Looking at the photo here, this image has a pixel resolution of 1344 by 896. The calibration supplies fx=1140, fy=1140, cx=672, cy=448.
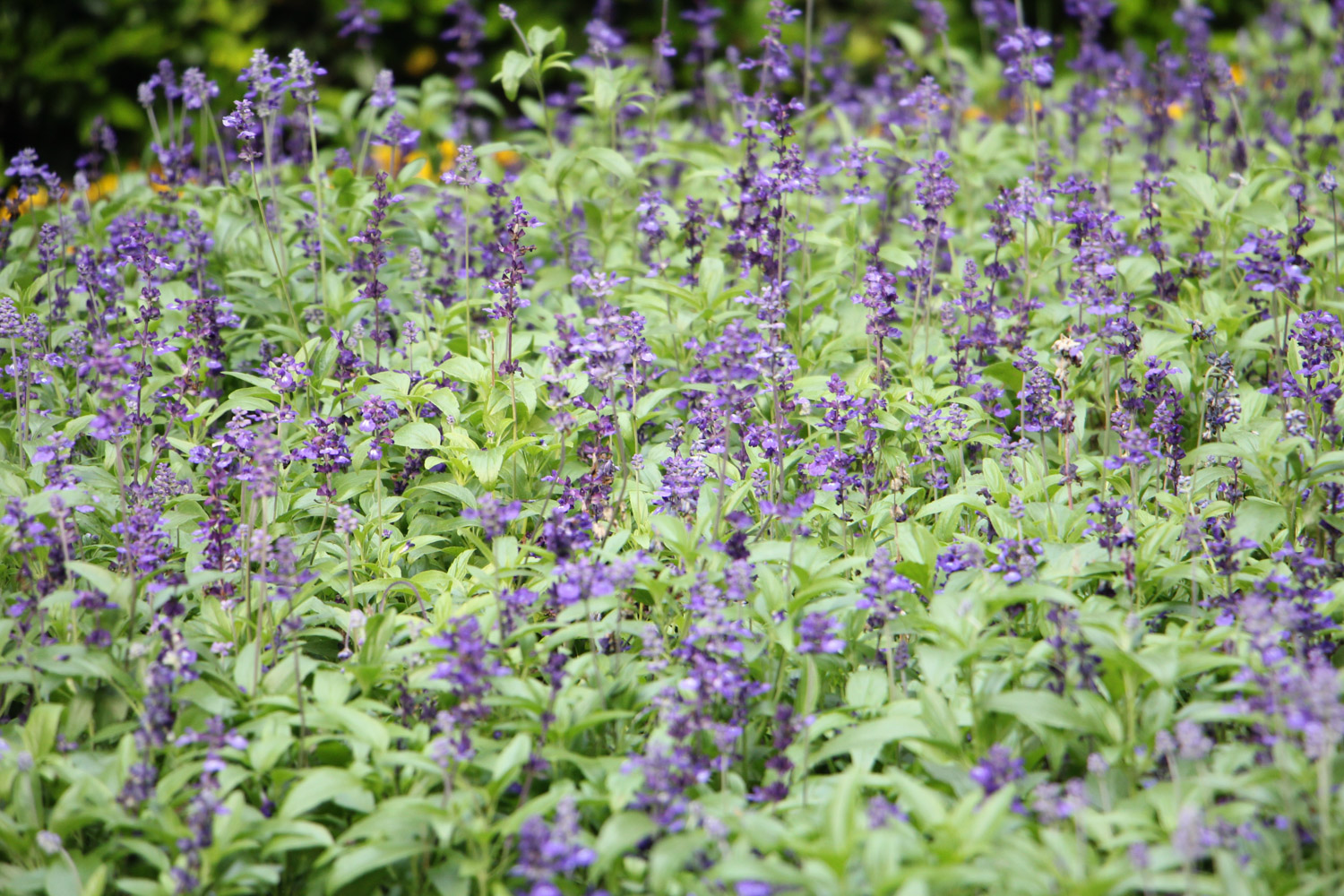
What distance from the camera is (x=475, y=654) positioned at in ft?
9.11

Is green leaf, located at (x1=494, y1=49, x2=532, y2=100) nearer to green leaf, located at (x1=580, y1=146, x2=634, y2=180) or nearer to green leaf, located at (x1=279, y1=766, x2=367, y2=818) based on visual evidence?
green leaf, located at (x1=580, y1=146, x2=634, y2=180)

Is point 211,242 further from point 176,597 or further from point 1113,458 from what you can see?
point 1113,458

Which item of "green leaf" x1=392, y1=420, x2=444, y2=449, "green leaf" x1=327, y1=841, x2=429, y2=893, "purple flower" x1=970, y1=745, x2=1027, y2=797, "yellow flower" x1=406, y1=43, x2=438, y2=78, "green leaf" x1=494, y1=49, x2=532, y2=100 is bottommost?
"green leaf" x1=327, y1=841, x2=429, y2=893

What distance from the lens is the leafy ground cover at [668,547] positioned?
2613 millimetres

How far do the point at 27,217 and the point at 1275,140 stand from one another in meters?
7.45

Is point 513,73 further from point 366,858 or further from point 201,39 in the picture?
point 201,39

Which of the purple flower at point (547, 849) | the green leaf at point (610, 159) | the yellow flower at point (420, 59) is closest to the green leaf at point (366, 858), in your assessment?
the purple flower at point (547, 849)

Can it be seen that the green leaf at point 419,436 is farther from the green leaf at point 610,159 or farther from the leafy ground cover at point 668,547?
the green leaf at point 610,159

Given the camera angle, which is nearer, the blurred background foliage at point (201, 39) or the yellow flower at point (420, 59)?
the blurred background foliage at point (201, 39)

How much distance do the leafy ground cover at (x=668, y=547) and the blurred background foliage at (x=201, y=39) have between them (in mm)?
3448

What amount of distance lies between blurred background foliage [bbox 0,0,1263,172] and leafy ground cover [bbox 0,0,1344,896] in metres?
3.45

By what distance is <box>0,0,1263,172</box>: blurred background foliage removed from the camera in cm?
897

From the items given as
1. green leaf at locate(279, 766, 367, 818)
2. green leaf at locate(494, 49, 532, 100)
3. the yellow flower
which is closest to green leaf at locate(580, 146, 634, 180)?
green leaf at locate(494, 49, 532, 100)

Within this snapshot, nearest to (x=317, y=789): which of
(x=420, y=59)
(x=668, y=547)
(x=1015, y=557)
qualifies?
(x=668, y=547)
